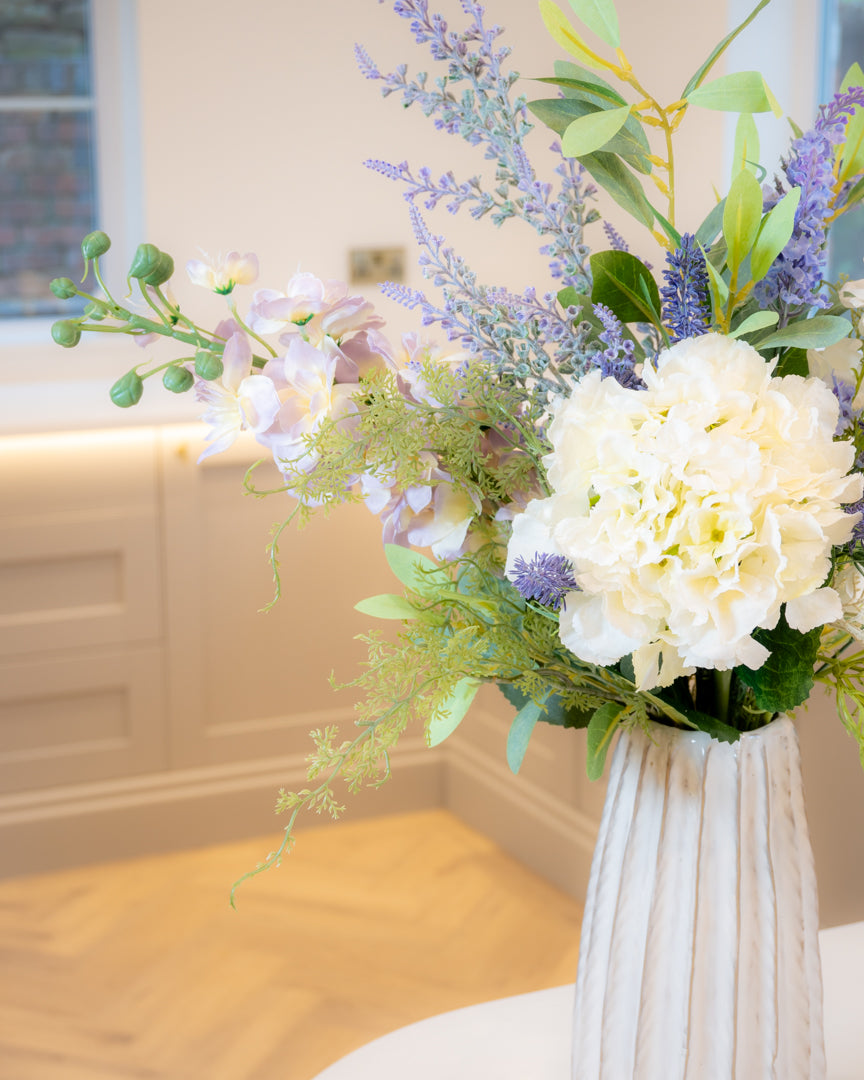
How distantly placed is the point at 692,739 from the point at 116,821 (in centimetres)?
242

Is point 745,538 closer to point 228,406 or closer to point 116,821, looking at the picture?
point 228,406

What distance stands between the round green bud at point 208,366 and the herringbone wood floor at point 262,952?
1.77 m

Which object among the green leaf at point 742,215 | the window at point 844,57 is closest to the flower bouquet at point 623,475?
the green leaf at point 742,215

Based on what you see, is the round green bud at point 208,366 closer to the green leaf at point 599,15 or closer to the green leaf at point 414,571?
the green leaf at point 414,571

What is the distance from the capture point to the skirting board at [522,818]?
8.80 ft


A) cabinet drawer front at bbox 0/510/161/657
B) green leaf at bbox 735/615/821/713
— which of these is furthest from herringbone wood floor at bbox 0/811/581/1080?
green leaf at bbox 735/615/821/713

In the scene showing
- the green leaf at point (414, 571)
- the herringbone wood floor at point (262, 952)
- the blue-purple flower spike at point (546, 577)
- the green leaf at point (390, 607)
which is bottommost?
the herringbone wood floor at point (262, 952)

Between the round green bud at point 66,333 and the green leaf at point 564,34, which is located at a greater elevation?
the green leaf at point 564,34

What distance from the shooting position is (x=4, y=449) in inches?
103

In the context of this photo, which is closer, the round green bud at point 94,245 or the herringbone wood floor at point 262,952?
the round green bud at point 94,245

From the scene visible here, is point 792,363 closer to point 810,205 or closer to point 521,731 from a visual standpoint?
point 810,205

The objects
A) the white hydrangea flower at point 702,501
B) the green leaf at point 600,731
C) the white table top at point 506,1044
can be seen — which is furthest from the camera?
the white table top at point 506,1044

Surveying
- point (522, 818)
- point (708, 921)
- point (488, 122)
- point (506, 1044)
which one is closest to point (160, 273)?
point (488, 122)

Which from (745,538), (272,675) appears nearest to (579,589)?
(745,538)
